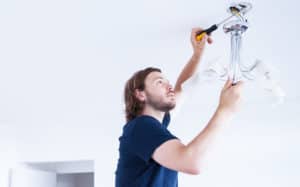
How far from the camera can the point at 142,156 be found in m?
1.19

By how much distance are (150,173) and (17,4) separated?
0.89 m

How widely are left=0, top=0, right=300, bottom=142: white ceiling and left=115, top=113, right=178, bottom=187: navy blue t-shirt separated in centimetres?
59

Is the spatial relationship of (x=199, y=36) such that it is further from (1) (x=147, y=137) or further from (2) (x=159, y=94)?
(1) (x=147, y=137)

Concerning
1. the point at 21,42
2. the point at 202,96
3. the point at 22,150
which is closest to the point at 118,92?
the point at 202,96

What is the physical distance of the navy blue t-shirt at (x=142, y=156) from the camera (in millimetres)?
1167

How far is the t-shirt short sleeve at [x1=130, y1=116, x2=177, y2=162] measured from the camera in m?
1.15

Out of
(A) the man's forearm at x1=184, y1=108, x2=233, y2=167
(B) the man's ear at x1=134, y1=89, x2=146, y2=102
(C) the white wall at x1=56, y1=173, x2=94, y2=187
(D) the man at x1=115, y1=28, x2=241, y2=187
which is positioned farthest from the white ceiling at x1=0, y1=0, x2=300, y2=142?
(C) the white wall at x1=56, y1=173, x2=94, y2=187

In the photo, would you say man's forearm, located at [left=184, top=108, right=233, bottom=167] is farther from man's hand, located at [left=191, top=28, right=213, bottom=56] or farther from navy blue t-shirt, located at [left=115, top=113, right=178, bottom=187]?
man's hand, located at [left=191, top=28, right=213, bottom=56]

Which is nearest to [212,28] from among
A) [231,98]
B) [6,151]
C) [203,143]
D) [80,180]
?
[231,98]

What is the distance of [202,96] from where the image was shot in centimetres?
311

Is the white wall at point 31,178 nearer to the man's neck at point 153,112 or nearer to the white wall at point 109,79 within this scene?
the white wall at point 109,79

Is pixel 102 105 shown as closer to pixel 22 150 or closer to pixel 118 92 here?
pixel 118 92

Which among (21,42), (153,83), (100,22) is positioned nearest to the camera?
(153,83)

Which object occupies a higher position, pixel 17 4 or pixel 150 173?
pixel 17 4
